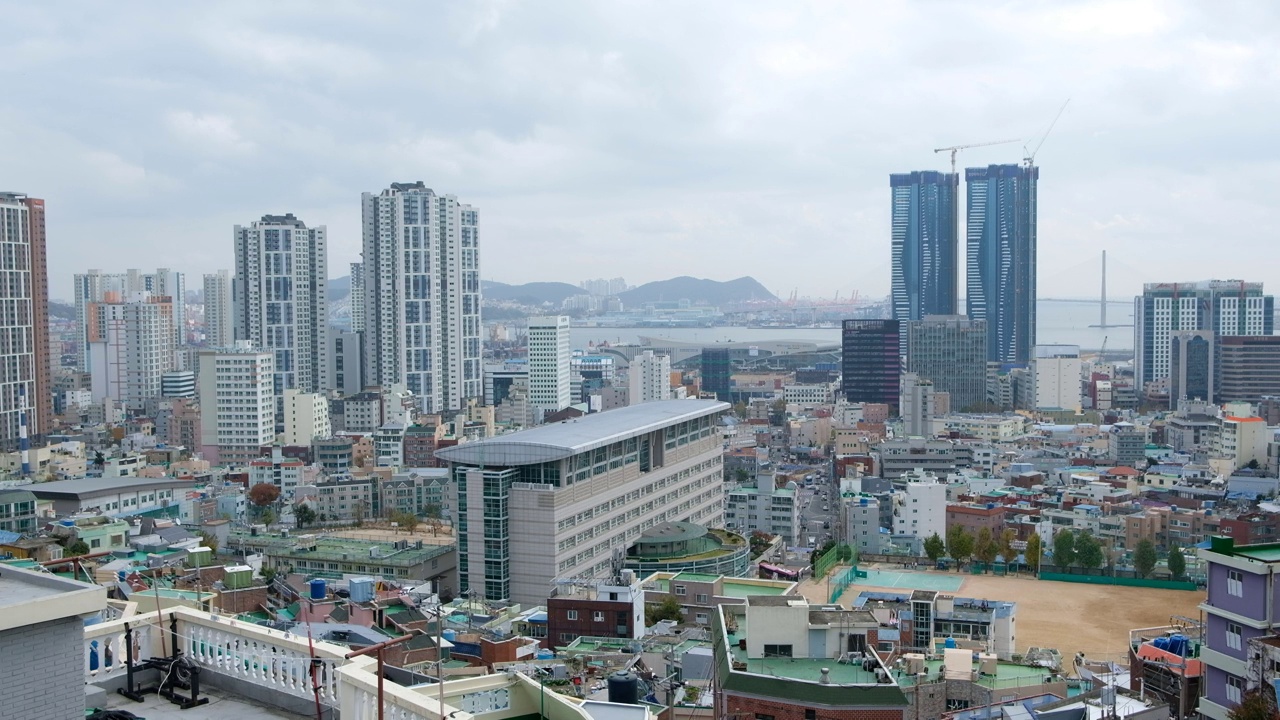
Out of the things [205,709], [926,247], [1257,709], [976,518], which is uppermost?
[926,247]

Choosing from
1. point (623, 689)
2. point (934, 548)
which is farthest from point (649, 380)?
point (623, 689)

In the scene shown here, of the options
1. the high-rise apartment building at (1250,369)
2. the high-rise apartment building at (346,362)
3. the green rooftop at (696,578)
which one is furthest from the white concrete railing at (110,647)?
the high-rise apartment building at (1250,369)

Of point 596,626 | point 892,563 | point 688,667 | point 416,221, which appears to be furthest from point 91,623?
point 416,221

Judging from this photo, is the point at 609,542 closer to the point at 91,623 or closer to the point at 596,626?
the point at 596,626

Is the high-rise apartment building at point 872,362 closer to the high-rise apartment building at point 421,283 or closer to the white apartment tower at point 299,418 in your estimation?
the high-rise apartment building at point 421,283

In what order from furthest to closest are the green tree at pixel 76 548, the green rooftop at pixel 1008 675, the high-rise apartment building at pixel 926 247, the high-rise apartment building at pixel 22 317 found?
1. the high-rise apartment building at pixel 926 247
2. the high-rise apartment building at pixel 22 317
3. the green tree at pixel 76 548
4. the green rooftop at pixel 1008 675

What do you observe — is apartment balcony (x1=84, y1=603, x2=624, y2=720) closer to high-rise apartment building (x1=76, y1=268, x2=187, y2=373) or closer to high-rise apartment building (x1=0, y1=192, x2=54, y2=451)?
high-rise apartment building (x1=0, y1=192, x2=54, y2=451)

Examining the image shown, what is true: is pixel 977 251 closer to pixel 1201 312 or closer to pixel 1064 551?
pixel 1201 312

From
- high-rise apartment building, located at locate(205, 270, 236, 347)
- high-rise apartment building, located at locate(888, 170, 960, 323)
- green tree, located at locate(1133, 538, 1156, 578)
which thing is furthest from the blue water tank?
high-rise apartment building, located at locate(888, 170, 960, 323)
